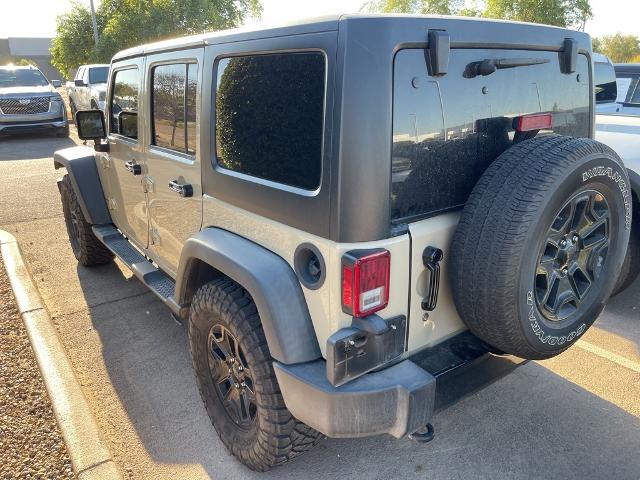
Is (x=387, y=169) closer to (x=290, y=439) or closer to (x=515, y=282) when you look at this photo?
(x=515, y=282)

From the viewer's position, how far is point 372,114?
5.91ft

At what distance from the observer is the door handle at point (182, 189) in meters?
2.73

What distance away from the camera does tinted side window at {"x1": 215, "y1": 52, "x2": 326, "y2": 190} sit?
1.94 meters

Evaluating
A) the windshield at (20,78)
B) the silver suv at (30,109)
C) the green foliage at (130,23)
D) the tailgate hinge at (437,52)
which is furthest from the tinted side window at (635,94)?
the green foliage at (130,23)

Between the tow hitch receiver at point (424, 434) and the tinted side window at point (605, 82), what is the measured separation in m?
5.17

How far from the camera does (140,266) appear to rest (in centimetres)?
360

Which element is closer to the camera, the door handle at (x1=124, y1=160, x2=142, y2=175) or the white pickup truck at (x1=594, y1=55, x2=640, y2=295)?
the door handle at (x1=124, y1=160, x2=142, y2=175)

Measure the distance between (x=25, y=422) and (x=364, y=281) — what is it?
222 cm

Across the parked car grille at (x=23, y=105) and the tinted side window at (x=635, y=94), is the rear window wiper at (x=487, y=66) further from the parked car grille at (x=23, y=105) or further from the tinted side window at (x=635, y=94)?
the parked car grille at (x=23, y=105)

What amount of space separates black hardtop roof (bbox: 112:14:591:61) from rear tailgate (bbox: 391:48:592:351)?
5 centimetres

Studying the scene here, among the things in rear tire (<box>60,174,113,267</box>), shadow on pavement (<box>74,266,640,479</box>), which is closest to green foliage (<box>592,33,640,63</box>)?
rear tire (<box>60,174,113,267</box>)

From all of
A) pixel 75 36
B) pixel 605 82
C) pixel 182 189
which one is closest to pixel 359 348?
pixel 182 189

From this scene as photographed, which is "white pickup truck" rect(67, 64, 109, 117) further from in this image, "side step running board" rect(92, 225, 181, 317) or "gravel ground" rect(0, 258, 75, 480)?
"gravel ground" rect(0, 258, 75, 480)

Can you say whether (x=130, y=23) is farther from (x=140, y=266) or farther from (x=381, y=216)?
(x=381, y=216)
